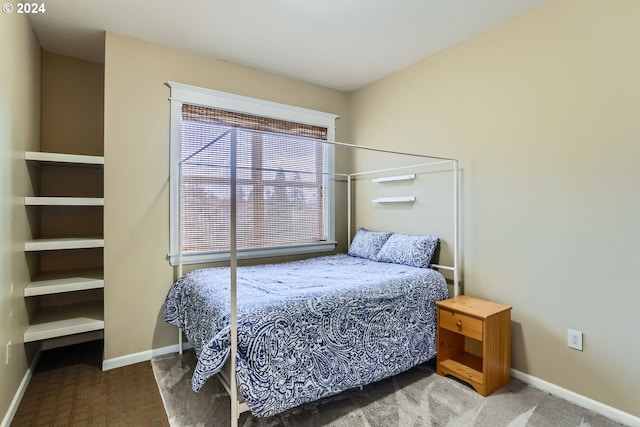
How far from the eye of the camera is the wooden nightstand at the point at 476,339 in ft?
7.02

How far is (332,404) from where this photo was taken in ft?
6.66

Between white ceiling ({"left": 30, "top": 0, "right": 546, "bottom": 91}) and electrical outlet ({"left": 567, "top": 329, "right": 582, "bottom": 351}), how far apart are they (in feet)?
7.16

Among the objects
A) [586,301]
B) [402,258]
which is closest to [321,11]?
[402,258]

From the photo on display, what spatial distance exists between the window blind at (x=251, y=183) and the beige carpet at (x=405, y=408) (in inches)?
49.0

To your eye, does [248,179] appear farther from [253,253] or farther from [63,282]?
[63,282]

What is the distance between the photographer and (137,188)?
8.73 feet

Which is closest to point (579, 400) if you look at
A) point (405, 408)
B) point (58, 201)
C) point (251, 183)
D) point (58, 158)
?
point (405, 408)

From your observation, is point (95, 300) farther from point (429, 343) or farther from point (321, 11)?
point (321, 11)

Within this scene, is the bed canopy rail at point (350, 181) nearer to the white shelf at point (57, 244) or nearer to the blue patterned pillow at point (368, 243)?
the blue patterned pillow at point (368, 243)

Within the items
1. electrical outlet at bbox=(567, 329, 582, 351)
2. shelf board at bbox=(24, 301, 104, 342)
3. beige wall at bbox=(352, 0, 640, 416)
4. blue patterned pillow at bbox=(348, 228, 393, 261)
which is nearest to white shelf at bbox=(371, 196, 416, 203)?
blue patterned pillow at bbox=(348, 228, 393, 261)

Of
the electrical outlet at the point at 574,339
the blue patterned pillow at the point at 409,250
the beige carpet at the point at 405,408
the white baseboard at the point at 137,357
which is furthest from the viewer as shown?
the blue patterned pillow at the point at 409,250

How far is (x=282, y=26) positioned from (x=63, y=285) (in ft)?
8.07

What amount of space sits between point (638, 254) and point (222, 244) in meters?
2.95

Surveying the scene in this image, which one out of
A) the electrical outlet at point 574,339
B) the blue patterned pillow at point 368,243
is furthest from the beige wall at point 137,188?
the electrical outlet at point 574,339
